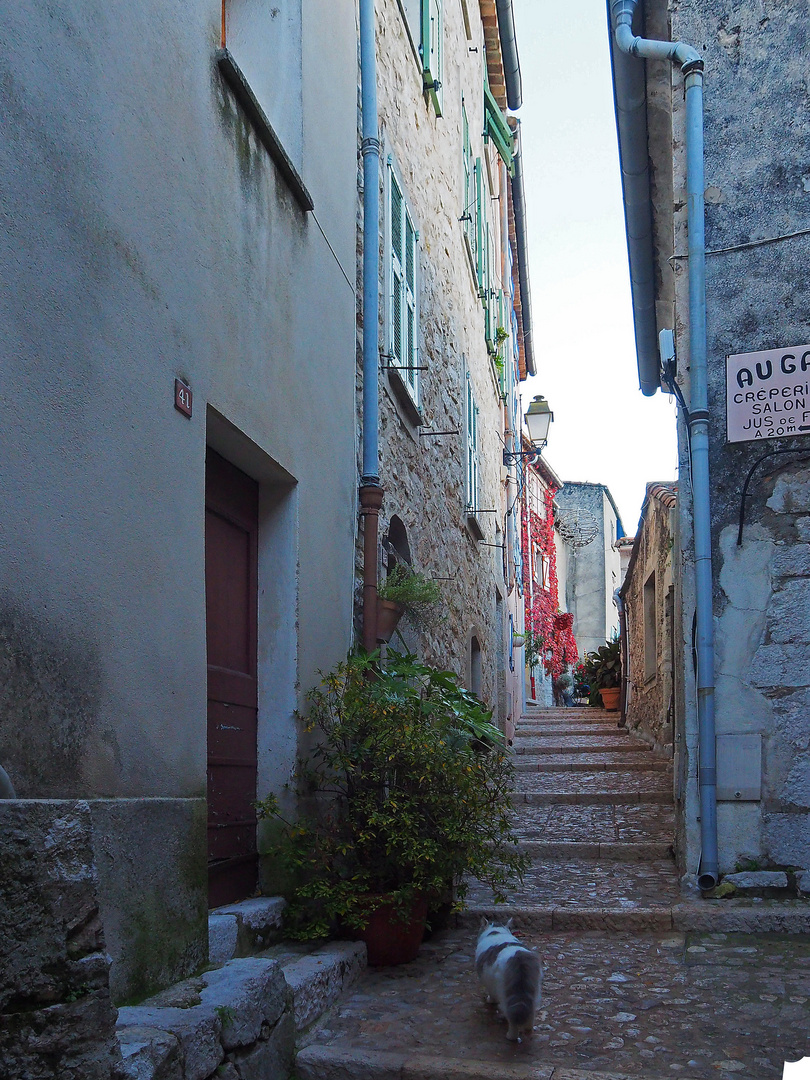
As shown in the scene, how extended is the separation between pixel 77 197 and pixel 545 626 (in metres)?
23.0

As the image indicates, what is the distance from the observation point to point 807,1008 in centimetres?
370

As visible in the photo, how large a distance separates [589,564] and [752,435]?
29.1 metres

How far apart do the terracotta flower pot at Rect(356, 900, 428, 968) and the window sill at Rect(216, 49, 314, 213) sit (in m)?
3.18

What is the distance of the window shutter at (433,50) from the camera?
798 cm

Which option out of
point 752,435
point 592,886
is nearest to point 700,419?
point 752,435

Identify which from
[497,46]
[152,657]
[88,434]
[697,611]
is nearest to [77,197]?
[88,434]

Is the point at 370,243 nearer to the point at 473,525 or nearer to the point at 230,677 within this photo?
the point at 230,677

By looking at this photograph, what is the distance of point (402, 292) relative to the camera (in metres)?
6.86

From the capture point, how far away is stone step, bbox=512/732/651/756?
1067 centimetres

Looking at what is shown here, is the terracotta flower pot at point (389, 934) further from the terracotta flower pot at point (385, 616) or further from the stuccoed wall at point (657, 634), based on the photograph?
the stuccoed wall at point (657, 634)

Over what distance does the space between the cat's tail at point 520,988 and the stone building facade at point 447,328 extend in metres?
2.66

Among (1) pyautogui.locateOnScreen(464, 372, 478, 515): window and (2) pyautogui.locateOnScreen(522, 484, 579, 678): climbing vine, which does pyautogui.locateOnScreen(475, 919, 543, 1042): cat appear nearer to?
(1) pyautogui.locateOnScreen(464, 372, 478, 515): window

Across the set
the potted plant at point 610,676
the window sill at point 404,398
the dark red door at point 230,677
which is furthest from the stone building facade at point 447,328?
the potted plant at point 610,676

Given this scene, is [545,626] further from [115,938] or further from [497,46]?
[115,938]
